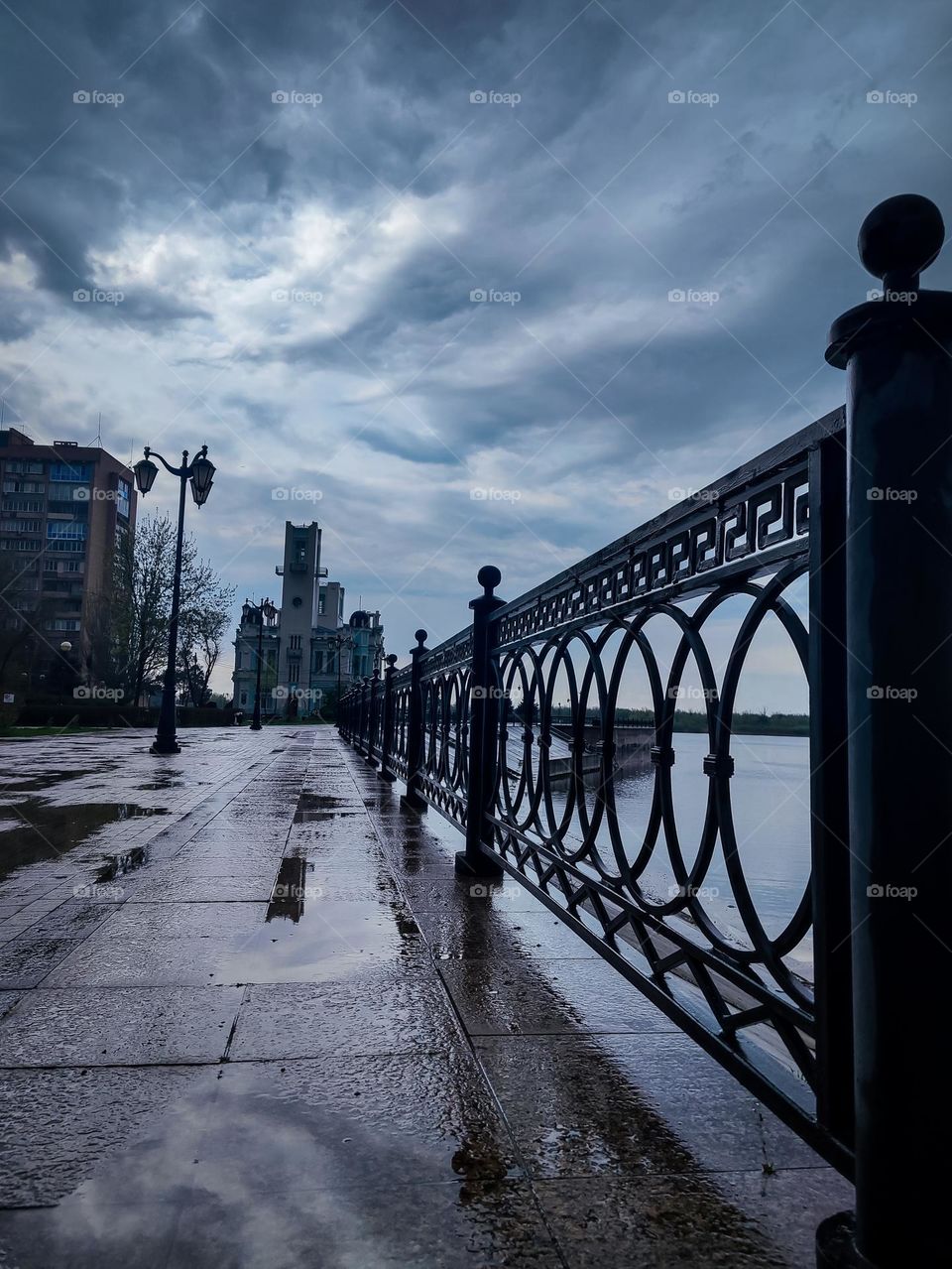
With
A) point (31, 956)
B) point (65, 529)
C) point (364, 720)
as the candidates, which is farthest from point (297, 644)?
point (31, 956)

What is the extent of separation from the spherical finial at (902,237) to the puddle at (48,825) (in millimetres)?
4899

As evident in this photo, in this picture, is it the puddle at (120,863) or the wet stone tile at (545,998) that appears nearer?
the wet stone tile at (545,998)

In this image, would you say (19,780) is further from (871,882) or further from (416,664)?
(871,882)

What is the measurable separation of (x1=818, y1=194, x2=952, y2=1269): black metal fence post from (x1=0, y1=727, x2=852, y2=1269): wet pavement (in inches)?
13.2

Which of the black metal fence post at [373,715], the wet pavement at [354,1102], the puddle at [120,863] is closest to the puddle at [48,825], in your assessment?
the puddle at [120,863]

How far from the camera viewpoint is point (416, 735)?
8.48 m

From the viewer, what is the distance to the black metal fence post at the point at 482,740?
4.99 metres

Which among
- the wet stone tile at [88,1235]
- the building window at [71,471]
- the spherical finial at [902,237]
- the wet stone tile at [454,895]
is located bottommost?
the wet stone tile at [454,895]

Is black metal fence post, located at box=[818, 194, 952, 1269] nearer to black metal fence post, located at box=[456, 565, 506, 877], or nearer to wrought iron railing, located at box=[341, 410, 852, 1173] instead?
wrought iron railing, located at box=[341, 410, 852, 1173]

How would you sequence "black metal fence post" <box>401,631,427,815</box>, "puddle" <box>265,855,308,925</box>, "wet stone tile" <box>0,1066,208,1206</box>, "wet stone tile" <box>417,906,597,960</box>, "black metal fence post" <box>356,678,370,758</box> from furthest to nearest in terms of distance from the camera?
"black metal fence post" <box>356,678,370,758</box>
"black metal fence post" <box>401,631,427,815</box>
"puddle" <box>265,855,308,925</box>
"wet stone tile" <box>417,906,597,960</box>
"wet stone tile" <box>0,1066,208,1206</box>

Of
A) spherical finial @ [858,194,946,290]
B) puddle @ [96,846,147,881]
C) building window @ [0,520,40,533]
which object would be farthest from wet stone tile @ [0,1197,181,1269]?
building window @ [0,520,40,533]

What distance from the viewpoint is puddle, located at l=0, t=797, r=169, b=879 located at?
17.1 feet

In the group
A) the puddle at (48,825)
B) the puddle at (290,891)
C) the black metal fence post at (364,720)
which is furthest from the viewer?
the black metal fence post at (364,720)

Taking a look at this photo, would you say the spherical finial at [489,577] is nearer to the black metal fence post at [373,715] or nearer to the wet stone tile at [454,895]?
the wet stone tile at [454,895]
